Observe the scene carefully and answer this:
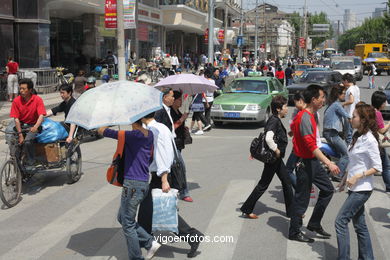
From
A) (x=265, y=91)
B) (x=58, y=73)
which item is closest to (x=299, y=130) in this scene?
(x=265, y=91)

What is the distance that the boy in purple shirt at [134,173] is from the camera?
4.78 m

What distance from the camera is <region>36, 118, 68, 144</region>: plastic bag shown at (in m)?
8.06

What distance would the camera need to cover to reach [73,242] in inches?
232

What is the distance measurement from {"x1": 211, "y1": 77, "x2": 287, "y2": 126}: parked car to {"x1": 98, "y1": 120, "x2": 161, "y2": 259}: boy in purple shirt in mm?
10207

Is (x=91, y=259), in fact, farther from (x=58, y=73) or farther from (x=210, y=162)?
(x=58, y=73)

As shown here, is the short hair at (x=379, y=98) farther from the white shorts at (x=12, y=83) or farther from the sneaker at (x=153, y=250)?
the white shorts at (x=12, y=83)

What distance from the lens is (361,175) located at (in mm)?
4871

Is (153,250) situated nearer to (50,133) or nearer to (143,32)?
(50,133)

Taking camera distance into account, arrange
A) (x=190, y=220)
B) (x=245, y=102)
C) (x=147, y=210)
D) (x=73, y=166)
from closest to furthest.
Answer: (x=147, y=210)
(x=190, y=220)
(x=73, y=166)
(x=245, y=102)

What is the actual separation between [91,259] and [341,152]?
473cm

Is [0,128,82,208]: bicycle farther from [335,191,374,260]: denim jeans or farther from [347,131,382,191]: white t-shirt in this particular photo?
[347,131,382,191]: white t-shirt

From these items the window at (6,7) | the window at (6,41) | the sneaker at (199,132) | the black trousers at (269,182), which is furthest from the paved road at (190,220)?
the window at (6,41)

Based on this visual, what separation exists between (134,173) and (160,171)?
0.35 meters

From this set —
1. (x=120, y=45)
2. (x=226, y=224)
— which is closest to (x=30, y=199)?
(x=226, y=224)
